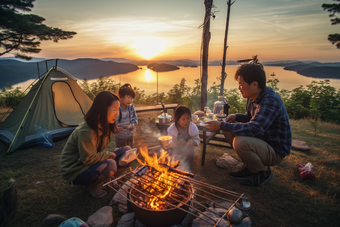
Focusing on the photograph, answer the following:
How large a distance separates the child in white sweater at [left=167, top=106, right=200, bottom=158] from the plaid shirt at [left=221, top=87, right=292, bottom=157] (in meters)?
0.85

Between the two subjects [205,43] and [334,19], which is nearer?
[205,43]

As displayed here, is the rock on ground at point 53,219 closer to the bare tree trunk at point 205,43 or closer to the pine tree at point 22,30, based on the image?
the bare tree trunk at point 205,43

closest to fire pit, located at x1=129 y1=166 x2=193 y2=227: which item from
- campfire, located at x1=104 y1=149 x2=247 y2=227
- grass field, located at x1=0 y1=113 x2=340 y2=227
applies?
campfire, located at x1=104 y1=149 x2=247 y2=227

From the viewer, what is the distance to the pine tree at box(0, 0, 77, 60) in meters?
6.83

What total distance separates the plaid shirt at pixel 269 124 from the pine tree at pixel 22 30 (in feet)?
29.2

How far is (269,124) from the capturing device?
8.82 feet

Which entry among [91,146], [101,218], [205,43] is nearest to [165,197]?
[101,218]

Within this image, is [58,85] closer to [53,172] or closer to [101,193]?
[53,172]

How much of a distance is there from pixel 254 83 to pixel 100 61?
19087 mm

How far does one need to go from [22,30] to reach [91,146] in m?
8.64

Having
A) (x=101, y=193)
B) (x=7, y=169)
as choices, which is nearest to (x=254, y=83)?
(x=101, y=193)

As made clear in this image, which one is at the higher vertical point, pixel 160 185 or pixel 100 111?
pixel 100 111

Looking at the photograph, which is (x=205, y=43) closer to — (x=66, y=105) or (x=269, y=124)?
(x=269, y=124)

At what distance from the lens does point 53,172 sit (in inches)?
145
